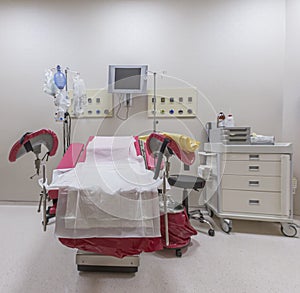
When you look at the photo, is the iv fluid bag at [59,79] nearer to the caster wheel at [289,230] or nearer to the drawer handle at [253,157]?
the drawer handle at [253,157]

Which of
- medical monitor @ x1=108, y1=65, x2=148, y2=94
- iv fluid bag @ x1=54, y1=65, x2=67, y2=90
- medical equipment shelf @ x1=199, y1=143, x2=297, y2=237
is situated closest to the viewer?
medical equipment shelf @ x1=199, y1=143, x2=297, y2=237

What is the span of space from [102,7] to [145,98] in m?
1.25

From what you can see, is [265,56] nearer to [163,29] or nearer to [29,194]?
[163,29]

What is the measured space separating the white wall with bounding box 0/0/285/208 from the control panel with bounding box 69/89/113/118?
0.29ft

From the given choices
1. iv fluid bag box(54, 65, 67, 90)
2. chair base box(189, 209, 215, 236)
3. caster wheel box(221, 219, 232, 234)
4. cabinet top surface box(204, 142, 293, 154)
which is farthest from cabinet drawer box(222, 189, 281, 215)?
iv fluid bag box(54, 65, 67, 90)

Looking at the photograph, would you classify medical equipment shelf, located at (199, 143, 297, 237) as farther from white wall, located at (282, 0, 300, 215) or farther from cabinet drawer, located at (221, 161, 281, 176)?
white wall, located at (282, 0, 300, 215)

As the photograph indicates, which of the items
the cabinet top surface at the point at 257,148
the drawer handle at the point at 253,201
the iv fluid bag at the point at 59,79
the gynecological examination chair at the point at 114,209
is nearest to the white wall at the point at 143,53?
the iv fluid bag at the point at 59,79

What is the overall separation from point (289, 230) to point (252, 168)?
65cm

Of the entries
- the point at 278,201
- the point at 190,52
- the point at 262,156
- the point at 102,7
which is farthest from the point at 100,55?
the point at 278,201

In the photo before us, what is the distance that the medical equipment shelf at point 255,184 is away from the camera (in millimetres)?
1976

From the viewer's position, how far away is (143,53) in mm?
2773

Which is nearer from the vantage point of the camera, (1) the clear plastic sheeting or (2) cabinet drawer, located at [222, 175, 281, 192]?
(1) the clear plastic sheeting

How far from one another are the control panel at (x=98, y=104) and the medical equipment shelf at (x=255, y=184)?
1.43 meters

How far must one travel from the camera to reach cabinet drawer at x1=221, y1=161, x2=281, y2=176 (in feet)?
6.59
